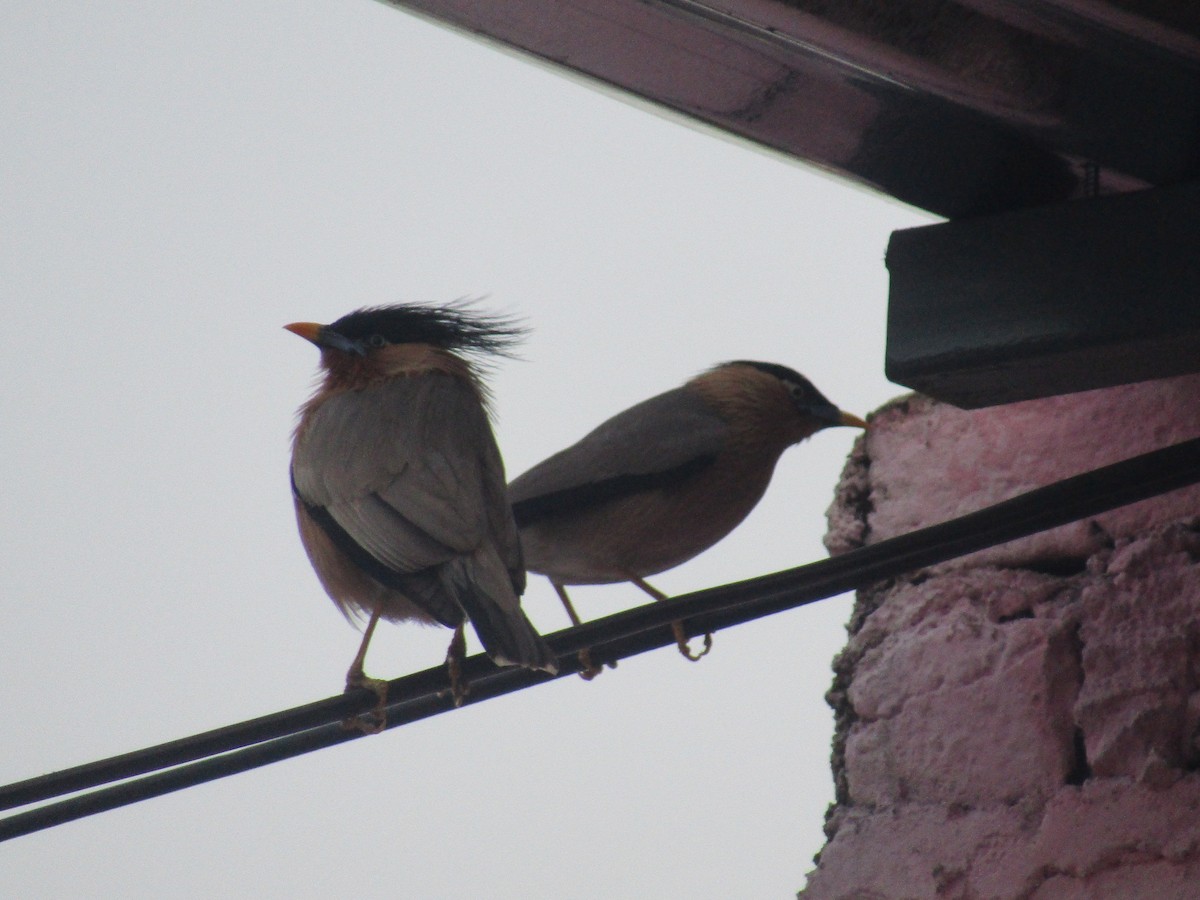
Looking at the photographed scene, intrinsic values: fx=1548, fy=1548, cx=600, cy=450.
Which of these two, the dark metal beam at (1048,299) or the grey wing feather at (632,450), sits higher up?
the grey wing feather at (632,450)

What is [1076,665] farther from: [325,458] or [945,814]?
[325,458]

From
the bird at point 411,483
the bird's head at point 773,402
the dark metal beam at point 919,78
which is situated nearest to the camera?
the dark metal beam at point 919,78

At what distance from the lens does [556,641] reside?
2428 millimetres

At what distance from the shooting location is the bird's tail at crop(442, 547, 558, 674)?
2.47 meters

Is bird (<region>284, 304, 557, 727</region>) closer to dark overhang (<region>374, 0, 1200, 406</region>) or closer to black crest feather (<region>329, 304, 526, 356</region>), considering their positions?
black crest feather (<region>329, 304, 526, 356</region>)

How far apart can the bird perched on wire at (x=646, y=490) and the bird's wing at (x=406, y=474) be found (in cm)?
37

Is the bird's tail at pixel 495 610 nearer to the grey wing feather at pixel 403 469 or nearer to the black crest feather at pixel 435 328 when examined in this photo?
the grey wing feather at pixel 403 469

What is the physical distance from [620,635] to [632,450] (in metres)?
1.67

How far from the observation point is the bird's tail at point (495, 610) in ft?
8.11

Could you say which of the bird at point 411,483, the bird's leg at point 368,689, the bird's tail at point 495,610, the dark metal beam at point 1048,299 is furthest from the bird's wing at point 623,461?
the dark metal beam at point 1048,299

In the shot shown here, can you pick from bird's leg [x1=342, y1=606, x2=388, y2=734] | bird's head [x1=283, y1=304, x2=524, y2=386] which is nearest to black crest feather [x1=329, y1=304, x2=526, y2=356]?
bird's head [x1=283, y1=304, x2=524, y2=386]

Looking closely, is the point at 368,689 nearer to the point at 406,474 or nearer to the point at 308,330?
the point at 406,474

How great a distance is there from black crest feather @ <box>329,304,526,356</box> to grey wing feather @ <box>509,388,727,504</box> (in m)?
0.35

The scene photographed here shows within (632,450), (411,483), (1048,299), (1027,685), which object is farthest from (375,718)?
(632,450)
